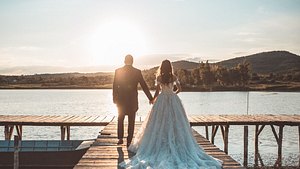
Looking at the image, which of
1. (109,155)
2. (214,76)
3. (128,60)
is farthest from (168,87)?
(214,76)

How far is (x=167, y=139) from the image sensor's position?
32.9 ft

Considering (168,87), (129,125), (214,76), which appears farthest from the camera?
(214,76)

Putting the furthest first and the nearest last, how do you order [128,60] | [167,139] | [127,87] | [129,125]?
[129,125], [127,87], [128,60], [167,139]

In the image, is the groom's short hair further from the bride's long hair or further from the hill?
the hill

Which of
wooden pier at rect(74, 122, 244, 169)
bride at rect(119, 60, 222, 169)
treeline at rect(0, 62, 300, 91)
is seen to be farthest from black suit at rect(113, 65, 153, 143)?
treeline at rect(0, 62, 300, 91)

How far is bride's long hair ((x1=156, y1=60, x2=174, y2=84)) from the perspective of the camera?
1052cm

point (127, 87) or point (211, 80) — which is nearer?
point (127, 87)

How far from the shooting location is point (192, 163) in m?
9.08

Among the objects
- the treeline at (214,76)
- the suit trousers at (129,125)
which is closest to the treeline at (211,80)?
the treeline at (214,76)

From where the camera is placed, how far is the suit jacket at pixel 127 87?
11.9 meters

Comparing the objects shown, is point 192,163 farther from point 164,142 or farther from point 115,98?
point 115,98

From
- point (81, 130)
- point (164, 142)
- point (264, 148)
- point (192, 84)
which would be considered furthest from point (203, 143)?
point (192, 84)

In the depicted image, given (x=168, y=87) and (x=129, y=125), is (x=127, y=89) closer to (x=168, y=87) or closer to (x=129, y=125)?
(x=129, y=125)

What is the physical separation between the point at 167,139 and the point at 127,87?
249 cm
